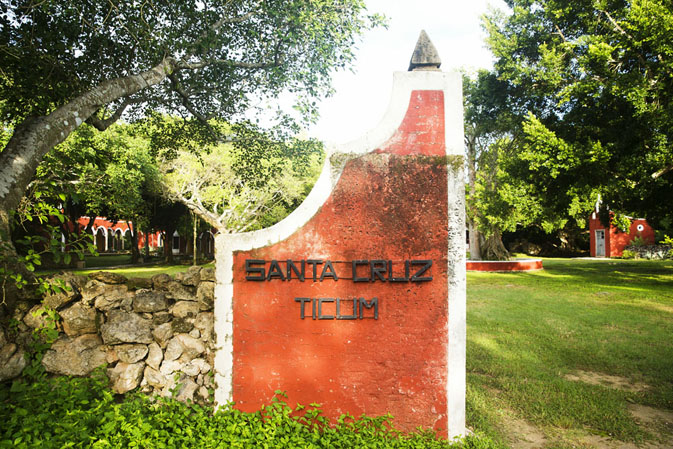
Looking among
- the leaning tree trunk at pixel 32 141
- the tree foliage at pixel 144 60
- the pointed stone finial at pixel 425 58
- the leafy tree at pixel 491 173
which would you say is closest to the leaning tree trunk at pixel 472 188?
the leafy tree at pixel 491 173

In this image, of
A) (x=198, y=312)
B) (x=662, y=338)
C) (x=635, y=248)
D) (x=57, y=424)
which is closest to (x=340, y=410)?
(x=198, y=312)

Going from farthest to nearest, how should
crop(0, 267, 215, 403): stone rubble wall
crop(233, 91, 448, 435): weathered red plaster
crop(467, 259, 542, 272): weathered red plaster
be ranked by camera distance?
crop(467, 259, 542, 272): weathered red plaster, crop(0, 267, 215, 403): stone rubble wall, crop(233, 91, 448, 435): weathered red plaster

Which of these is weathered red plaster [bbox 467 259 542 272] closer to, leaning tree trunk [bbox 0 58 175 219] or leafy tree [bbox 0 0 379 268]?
leafy tree [bbox 0 0 379 268]

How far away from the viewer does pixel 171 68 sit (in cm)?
685

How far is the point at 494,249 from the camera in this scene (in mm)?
24078

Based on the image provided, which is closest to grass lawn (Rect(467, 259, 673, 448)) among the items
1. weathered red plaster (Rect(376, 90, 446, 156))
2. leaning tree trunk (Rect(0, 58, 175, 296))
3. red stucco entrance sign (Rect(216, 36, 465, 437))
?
red stucco entrance sign (Rect(216, 36, 465, 437))

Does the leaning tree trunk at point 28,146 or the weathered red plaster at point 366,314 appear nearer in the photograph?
the weathered red plaster at point 366,314

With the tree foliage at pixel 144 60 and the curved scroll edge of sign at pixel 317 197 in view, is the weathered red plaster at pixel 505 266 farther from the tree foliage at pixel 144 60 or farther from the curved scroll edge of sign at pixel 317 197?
the curved scroll edge of sign at pixel 317 197

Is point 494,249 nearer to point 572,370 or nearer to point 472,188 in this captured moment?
point 472,188

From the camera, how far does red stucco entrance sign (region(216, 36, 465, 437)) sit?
138 inches

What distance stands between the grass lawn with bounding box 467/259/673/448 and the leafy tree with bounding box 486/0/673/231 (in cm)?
392

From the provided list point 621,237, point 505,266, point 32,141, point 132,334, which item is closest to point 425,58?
point 132,334

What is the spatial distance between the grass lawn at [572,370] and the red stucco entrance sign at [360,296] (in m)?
1.25

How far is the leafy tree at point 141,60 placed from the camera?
16.5 ft
